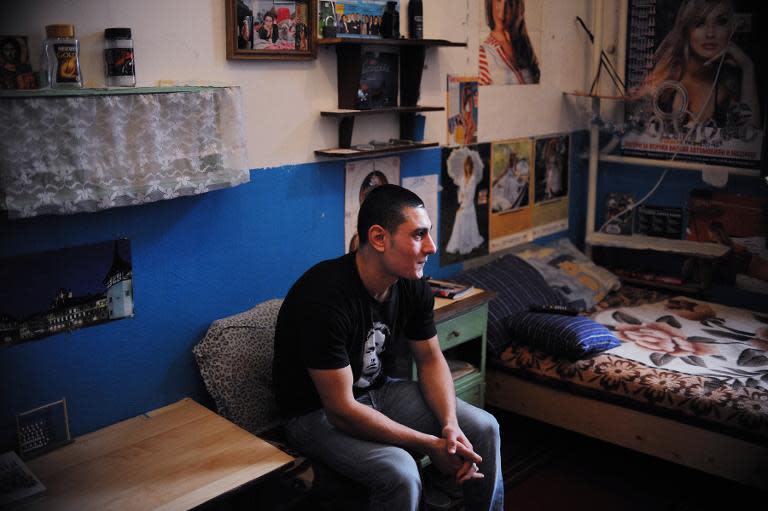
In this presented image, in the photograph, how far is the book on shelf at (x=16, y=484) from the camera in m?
2.14

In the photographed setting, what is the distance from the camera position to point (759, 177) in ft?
13.9

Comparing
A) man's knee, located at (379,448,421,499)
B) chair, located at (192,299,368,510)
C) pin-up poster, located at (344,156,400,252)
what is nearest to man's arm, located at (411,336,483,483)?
man's knee, located at (379,448,421,499)

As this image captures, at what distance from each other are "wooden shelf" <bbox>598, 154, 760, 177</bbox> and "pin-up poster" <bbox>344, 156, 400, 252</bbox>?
1824 millimetres

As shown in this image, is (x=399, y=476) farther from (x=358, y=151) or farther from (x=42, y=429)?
(x=358, y=151)

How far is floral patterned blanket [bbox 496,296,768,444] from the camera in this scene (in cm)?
312

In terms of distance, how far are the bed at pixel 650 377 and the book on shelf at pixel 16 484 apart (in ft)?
6.92

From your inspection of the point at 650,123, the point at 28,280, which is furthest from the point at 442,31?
the point at 28,280

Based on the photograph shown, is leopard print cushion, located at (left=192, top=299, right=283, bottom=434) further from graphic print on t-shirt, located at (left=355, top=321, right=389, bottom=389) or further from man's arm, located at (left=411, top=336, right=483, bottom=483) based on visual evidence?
man's arm, located at (left=411, top=336, right=483, bottom=483)

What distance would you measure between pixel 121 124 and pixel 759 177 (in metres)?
3.38

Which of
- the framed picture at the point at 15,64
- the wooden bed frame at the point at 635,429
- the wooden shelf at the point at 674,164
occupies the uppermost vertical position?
the framed picture at the point at 15,64

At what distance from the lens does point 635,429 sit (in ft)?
11.0

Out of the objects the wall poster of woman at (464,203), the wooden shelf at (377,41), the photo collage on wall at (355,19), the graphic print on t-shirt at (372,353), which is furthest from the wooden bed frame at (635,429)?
the photo collage on wall at (355,19)

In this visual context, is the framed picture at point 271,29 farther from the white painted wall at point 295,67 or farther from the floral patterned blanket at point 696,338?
the floral patterned blanket at point 696,338

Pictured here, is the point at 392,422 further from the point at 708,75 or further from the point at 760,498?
the point at 708,75
